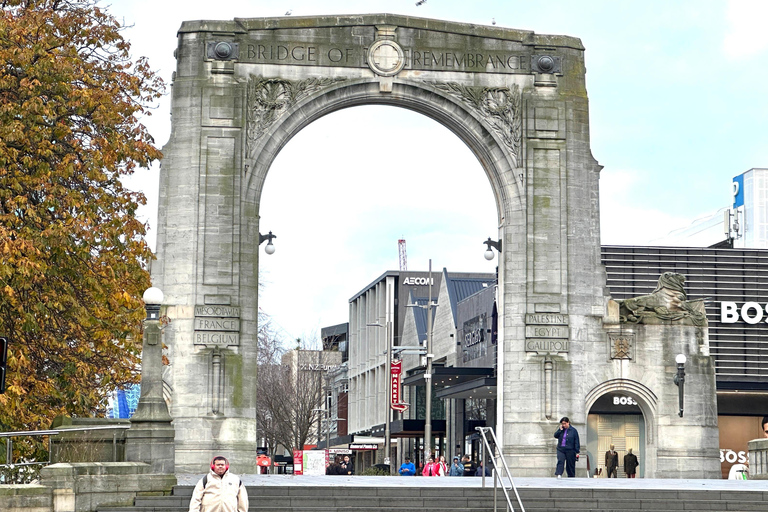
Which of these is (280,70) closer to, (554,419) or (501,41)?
(501,41)

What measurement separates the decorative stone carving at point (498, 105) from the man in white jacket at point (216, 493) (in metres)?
24.7

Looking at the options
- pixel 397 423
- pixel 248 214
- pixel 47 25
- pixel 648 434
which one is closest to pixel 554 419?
pixel 648 434

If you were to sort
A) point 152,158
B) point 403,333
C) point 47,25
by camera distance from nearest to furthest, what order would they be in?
point 47,25 < point 152,158 < point 403,333

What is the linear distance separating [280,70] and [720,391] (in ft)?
69.6

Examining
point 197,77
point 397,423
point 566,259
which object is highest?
point 197,77

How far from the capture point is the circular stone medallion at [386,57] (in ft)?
131

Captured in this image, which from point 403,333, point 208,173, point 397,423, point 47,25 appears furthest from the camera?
point 403,333

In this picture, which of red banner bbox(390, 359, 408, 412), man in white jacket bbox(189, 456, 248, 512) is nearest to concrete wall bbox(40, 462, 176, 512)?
man in white jacket bbox(189, 456, 248, 512)

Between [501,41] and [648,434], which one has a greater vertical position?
[501,41]

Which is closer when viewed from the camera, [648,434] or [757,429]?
[648,434]

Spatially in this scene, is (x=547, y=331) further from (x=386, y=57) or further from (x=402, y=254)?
(x=402, y=254)

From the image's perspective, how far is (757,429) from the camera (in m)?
50.1

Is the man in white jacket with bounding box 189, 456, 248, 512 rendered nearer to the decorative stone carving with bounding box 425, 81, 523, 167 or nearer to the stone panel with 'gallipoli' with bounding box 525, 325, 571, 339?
the stone panel with 'gallipoli' with bounding box 525, 325, 571, 339

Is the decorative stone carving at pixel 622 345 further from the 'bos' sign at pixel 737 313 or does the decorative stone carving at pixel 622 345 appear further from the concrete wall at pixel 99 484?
the concrete wall at pixel 99 484
